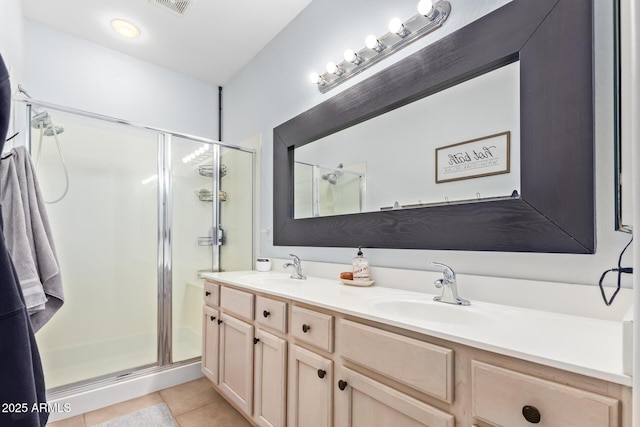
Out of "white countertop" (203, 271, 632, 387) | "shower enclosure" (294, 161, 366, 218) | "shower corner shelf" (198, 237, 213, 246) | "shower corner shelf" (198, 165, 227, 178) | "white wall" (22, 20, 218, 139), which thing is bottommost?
"white countertop" (203, 271, 632, 387)

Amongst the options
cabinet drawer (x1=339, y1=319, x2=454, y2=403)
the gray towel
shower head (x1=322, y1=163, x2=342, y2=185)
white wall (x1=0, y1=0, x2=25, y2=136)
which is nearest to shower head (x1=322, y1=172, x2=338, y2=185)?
shower head (x1=322, y1=163, x2=342, y2=185)

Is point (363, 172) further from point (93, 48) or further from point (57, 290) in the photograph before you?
point (93, 48)

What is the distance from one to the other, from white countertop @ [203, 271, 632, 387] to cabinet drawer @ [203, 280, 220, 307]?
31.7 inches

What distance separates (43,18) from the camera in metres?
2.27

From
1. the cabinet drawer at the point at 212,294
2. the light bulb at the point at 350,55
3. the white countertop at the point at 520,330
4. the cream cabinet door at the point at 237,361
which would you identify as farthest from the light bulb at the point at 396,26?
the cabinet drawer at the point at 212,294

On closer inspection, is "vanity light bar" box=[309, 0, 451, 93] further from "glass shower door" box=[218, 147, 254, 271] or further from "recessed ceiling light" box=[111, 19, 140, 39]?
"recessed ceiling light" box=[111, 19, 140, 39]

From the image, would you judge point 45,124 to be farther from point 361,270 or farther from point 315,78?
point 361,270

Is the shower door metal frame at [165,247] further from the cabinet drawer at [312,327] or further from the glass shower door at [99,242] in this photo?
the cabinet drawer at [312,327]

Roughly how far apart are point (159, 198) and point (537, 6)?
246cm

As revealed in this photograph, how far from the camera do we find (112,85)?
104 inches

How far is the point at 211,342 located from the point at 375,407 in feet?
4.49

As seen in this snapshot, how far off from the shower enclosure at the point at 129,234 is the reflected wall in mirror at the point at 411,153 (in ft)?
3.11

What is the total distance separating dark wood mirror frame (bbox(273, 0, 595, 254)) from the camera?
0.97m

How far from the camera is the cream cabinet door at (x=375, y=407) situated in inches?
32.3
